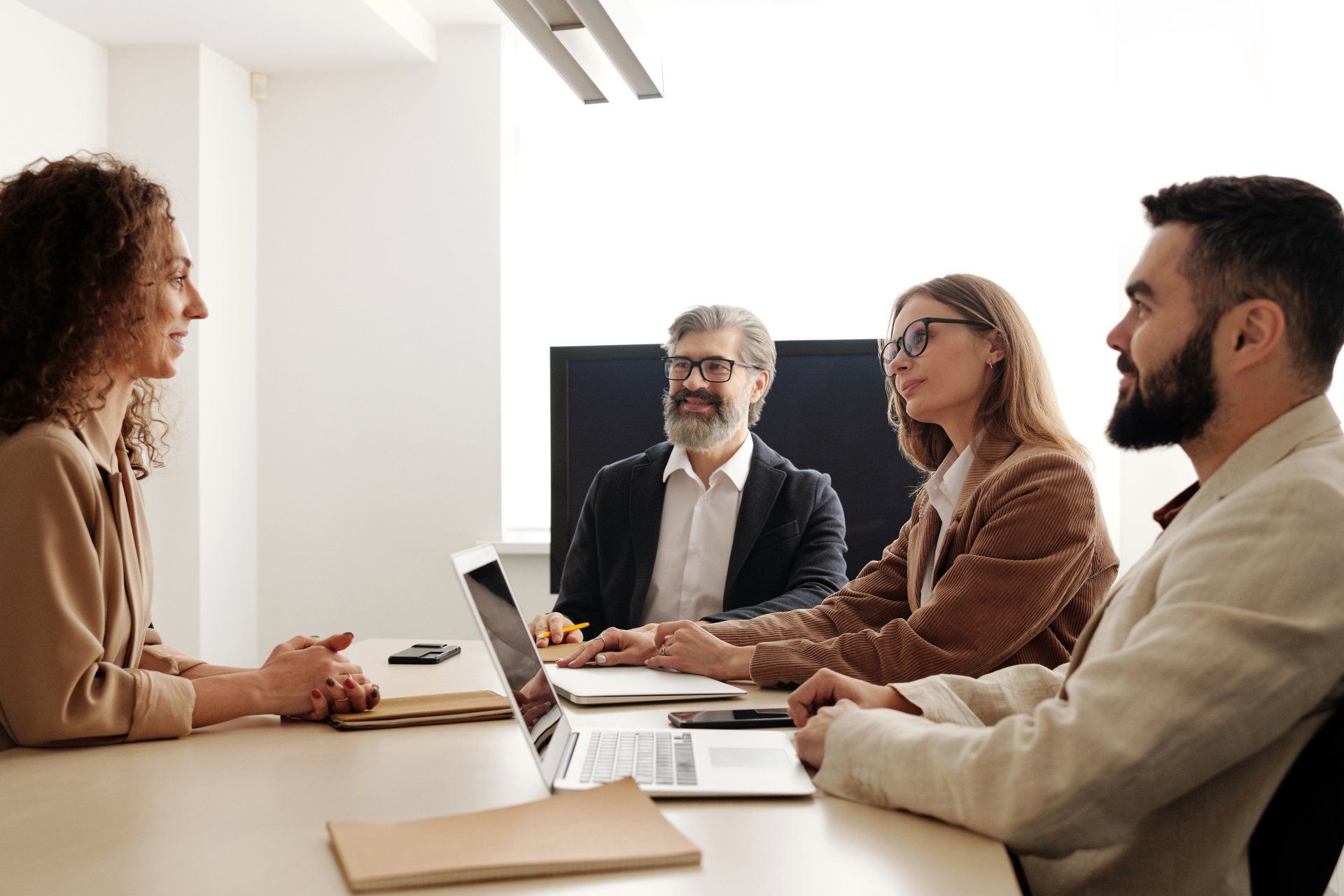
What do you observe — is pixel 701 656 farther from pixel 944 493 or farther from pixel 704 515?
pixel 704 515

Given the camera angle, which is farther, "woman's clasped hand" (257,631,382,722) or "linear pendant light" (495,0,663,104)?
"linear pendant light" (495,0,663,104)

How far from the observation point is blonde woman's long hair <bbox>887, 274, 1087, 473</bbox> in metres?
1.97

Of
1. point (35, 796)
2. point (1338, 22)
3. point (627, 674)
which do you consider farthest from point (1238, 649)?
point (1338, 22)

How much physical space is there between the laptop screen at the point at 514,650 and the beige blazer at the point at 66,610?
50 cm

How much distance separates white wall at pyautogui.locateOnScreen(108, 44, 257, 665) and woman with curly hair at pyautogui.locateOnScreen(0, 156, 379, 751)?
116 inches

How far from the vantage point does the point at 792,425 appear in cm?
332

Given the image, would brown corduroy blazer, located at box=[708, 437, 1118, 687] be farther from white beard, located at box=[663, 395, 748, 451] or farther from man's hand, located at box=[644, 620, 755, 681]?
white beard, located at box=[663, 395, 748, 451]

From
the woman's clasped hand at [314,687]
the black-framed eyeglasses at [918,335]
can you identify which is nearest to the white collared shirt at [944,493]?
the black-framed eyeglasses at [918,335]

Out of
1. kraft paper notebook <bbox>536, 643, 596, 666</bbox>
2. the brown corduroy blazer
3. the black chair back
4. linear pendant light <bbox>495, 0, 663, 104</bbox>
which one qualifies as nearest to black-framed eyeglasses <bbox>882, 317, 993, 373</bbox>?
the brown corduroy blazer

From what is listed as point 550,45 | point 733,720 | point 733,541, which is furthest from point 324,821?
point 733,541

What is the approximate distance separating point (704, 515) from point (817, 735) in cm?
173

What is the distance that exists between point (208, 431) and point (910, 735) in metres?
4.16

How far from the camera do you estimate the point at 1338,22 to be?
10.0ft

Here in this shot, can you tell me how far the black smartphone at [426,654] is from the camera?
2.07 meters
